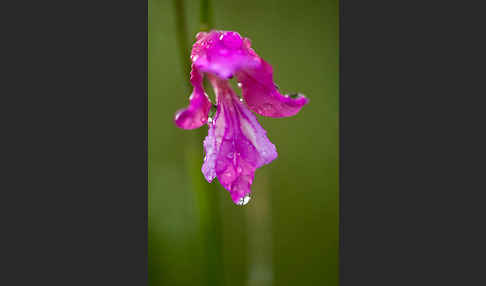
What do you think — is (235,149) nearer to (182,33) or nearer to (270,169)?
(182,33)

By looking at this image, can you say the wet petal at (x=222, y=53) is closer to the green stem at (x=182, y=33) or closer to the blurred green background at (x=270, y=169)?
the green stem at (x=182, y=33)

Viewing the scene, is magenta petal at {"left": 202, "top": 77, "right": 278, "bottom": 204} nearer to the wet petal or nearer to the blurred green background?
the wet petal

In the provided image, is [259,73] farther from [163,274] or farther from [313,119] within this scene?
[313,119]

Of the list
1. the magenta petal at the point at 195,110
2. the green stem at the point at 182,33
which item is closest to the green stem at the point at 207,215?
the green stem at the point at 182,33

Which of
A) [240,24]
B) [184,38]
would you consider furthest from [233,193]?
[240,24]

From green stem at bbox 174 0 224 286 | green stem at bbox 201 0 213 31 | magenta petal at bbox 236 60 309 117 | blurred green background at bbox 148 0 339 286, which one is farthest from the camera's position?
blurred green background at bbox 148 0 339 286

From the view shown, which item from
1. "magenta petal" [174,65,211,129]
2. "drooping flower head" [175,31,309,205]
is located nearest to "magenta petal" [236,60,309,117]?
"drooping flower head" [175,31,309,205]

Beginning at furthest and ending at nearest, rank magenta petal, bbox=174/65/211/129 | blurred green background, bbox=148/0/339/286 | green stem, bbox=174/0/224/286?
blurred green background, bbox=148/0/339/286, green stem, bbox=174/0/224/286, magenta petal, bbox=174/65/211/129
